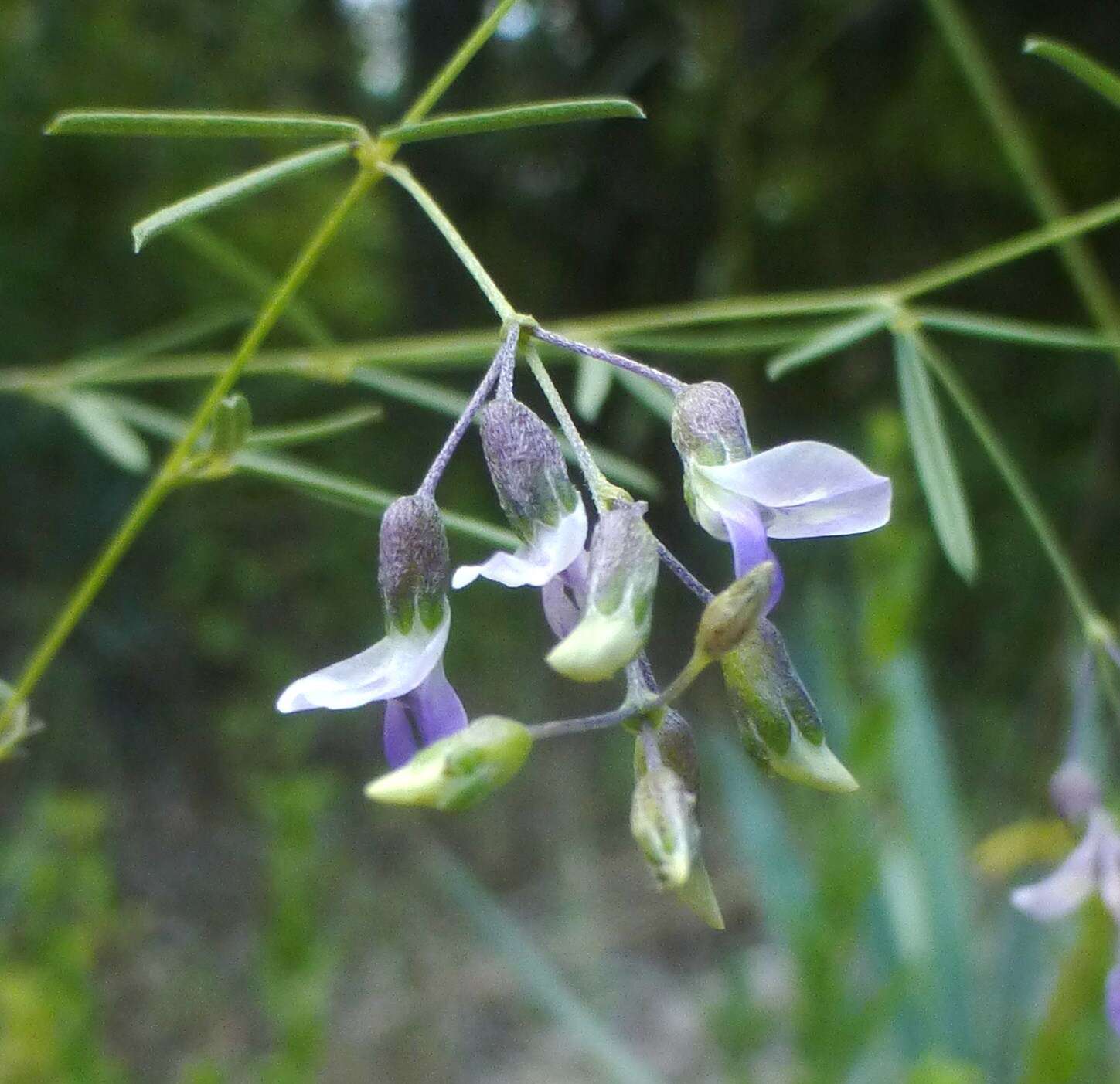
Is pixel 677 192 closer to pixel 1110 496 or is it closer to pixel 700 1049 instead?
pixel 1110 496

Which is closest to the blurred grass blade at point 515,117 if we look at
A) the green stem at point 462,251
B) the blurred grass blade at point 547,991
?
the green stem at point 462,251

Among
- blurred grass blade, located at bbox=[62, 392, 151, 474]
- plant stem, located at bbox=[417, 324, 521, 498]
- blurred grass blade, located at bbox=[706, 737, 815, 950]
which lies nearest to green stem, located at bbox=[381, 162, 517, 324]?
plant stem, located at bbox=[417, 324, 521, 498]

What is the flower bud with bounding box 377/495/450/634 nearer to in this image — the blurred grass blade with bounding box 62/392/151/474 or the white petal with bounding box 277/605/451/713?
the white petal with bounding box 277/605/451/713

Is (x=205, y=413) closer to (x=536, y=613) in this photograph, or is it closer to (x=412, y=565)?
(x=412, y=565)

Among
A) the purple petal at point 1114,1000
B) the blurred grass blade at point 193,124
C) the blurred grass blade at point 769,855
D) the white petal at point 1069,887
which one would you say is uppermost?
the blurred grass blade at point 769,855

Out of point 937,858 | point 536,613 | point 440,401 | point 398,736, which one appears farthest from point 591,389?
point 536,613

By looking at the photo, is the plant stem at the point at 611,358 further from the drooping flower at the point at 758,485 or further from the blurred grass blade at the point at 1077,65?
the blurred grass blade at the point at 1077,65

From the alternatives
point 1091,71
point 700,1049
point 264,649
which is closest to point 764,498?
point 1091,71
